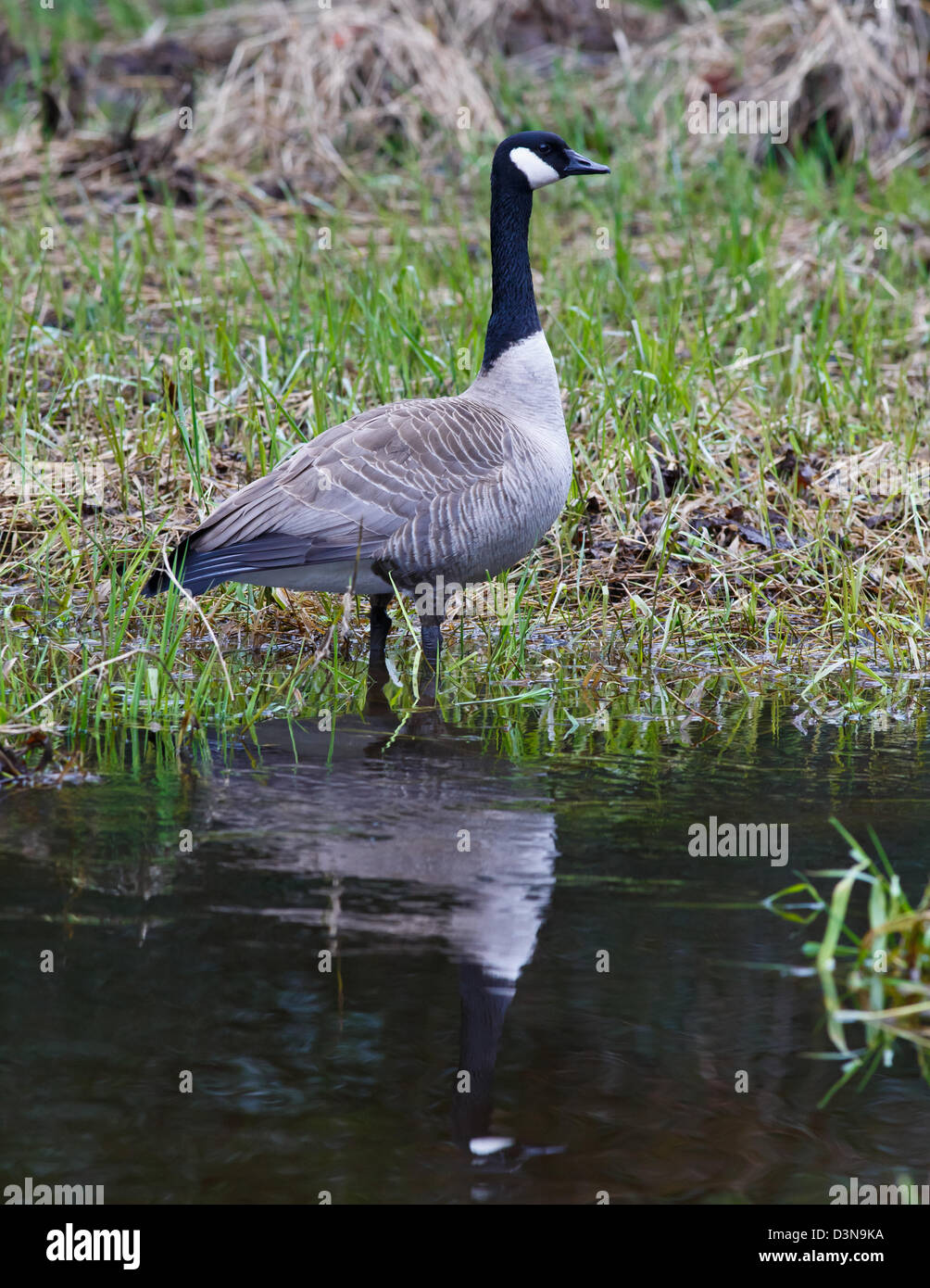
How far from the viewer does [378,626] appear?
640 centimetres

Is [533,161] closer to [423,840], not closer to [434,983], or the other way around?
[423,840]

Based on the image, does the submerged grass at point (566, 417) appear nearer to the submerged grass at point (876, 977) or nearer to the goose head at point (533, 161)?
the goose head at point (533, 161)

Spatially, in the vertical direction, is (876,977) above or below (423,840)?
below

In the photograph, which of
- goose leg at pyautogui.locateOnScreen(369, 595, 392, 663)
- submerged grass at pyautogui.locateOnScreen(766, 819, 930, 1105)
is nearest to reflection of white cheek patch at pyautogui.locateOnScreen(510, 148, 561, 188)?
goose leg at pyautogui.locateOnScreen(369, 595, 392, 663)

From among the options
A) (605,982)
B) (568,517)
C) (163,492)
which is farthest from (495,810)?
(163,492)

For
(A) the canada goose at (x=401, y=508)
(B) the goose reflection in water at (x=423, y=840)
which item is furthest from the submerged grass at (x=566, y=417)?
(B) the goose reflection in water at (x=423, y=840)

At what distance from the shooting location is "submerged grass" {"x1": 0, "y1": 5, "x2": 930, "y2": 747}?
6.12 metres

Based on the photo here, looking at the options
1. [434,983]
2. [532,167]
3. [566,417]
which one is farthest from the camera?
[566,417]

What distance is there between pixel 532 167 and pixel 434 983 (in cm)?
465

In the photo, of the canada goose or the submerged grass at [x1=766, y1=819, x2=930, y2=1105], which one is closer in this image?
the submerged grass at [x1=766, y1=819, x2=930, y2=1105]

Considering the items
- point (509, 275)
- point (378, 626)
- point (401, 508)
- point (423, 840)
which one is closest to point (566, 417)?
point (509, 275)

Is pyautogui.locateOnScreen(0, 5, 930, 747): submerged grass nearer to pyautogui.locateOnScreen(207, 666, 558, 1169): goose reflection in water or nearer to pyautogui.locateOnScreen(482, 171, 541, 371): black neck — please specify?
pyautogui.locateOnScreen(207, 666, 558, 1169): goose reflection in water

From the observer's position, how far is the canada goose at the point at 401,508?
5840 millimetres

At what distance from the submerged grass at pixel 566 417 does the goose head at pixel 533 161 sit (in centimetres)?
107
